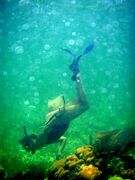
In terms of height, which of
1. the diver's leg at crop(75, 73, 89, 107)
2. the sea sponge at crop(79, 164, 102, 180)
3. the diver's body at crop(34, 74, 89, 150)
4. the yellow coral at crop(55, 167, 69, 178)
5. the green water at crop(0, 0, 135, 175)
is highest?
the sea sponge at crop(79, 164, 102, 180)

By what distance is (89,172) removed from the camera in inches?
219

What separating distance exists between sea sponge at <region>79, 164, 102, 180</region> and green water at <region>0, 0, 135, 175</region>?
9.62 m

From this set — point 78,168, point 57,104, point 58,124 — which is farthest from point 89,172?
point 57,104

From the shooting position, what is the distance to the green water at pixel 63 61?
19.9 meters

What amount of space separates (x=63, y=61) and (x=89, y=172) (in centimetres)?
2919

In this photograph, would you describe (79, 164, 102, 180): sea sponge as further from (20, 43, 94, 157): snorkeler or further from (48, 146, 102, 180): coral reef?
(20, 43, 94, 157): snorkeler

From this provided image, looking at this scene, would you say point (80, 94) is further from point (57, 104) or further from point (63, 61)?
point (63, 61)

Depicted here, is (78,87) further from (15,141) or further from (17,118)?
(17,118)

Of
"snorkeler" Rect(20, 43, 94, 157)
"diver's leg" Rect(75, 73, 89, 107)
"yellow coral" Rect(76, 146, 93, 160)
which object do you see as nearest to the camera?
"yellow coral" Rect(76, 146, 93, 160)

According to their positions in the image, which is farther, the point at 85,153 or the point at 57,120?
the point at 57,120

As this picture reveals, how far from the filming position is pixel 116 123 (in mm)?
18641

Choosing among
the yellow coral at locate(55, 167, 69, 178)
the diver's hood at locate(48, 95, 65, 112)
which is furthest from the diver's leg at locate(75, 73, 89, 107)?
the yellow coral at locate(55, 167, 69, 178)

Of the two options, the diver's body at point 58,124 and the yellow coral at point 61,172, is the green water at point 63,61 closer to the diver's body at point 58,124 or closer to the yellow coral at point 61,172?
the diver's body at point 58,124

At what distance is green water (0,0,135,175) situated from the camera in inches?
784
